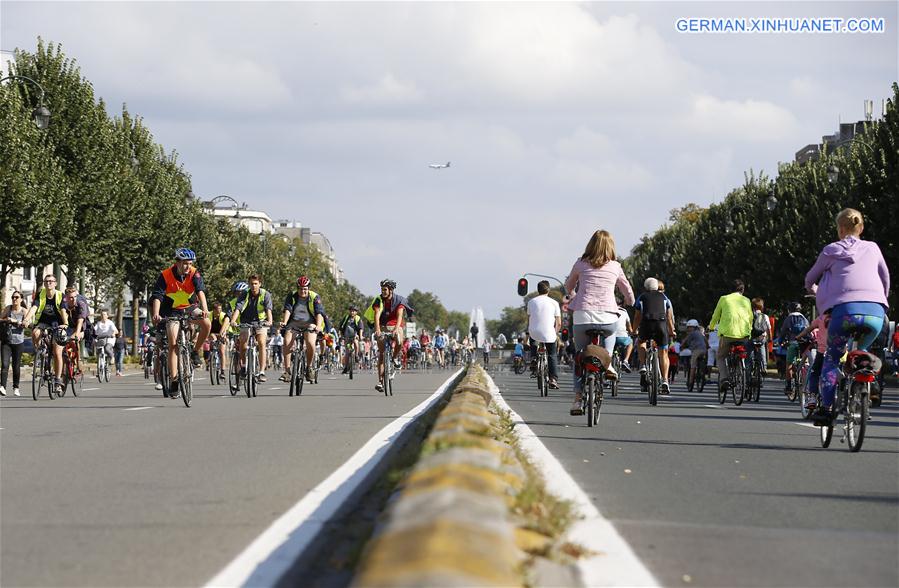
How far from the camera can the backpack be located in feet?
71.9

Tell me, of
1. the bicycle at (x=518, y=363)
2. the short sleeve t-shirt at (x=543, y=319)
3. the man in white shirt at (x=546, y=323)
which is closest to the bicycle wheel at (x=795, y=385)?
the man in white shirt at (x=546, y=323)

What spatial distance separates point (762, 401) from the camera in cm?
2175

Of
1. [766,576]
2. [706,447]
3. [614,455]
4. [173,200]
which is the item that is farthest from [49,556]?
[173,200]

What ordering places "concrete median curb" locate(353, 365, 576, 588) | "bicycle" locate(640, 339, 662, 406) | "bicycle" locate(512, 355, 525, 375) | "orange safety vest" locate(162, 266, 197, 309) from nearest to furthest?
"concrete median curb" locate(353, 365, 576, 588)
"bicycle" locate(640, 339, 662, 406)
"orange safety vest" locate(162, 266, 197, 309)
"bicycle" locate(512, 355, 525, 375)

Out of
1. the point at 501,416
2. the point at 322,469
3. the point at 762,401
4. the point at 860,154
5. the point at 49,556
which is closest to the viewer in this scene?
the point at 49,556

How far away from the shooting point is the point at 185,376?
1795 centimetres

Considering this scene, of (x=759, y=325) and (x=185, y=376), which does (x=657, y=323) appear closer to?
(x=759, y=325)

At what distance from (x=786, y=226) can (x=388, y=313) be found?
37.8 m

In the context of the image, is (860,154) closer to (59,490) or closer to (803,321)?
(803,321)

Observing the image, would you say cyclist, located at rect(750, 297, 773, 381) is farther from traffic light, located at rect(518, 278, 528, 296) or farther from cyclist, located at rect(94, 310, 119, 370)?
traffic light, located at rect(518, 278, 528, 296)

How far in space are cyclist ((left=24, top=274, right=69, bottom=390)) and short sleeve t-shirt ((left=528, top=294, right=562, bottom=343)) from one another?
7178 millimetres

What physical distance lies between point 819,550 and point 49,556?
320 cm

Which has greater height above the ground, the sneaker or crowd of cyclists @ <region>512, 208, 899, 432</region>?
crowd of cyclists @ <region>512, 208, 899, 432</region>

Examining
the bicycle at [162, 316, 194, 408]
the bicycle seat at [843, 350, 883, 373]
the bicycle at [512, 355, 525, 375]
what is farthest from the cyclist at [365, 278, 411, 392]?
the bicycle at [512, 355, 525, 375]
